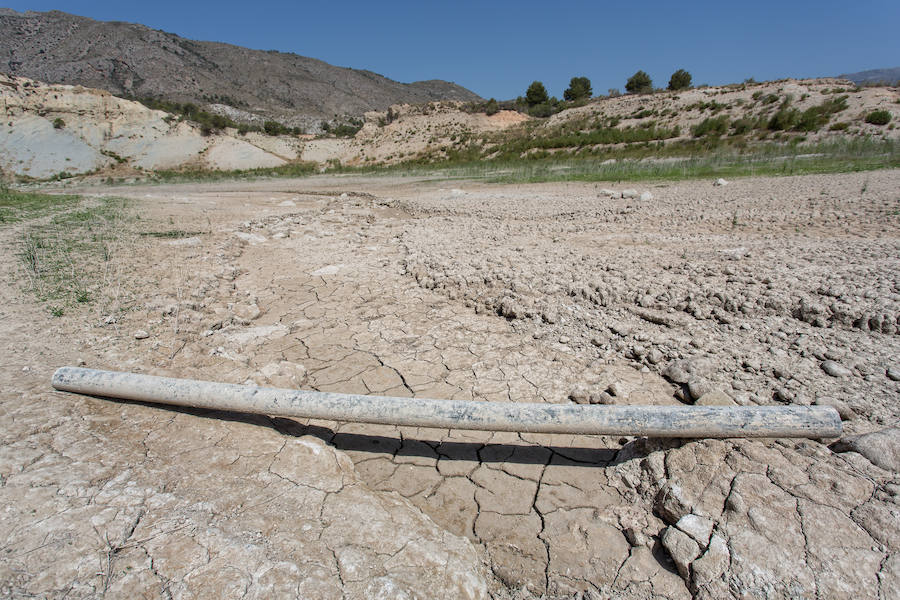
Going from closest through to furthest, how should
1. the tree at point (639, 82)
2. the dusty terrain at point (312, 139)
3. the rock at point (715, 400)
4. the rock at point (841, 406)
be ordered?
the rock at point (841, 406) → the rock at point (715, 400) → the dusty terrain at point (312, 139) → the tree at point (639, 82)

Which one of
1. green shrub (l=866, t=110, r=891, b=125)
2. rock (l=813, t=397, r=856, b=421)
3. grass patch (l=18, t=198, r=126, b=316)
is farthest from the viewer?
green shrub (l=866, t=110, r=891, b=125)

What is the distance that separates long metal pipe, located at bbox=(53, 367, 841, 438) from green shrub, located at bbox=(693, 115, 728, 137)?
79.2 ft

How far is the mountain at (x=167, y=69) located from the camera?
62.3m

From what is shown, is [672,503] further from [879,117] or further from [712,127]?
[712,127]

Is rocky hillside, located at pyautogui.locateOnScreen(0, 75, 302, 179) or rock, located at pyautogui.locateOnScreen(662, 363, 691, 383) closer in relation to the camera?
rock, located at pyautogui.locateOnScreen(662, 363, 691, 383)

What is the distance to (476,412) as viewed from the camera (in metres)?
1.96

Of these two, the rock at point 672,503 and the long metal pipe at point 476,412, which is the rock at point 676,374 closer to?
the long metal pipe at point 476,412

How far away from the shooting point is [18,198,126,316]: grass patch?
3.89 meters

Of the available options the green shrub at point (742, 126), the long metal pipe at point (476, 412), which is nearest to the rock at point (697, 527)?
the long metal pipe at point (476, 412)

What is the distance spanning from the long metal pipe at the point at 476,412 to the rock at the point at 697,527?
0.35 metres

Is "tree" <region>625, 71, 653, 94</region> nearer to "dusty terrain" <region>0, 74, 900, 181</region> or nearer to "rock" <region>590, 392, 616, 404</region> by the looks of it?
"dusty terrain" <region>0, 74, 900, 181</region>

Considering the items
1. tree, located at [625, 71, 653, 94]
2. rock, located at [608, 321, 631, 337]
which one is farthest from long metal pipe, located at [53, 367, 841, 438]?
tree, located at [625, 71, 653, 94]

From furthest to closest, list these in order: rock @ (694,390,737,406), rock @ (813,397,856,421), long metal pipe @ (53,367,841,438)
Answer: rock @ (694,390,737,406)
rock @ (813,397,856,421)
long metal pipe @ (53,367,841,438)

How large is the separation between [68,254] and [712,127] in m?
26.1
